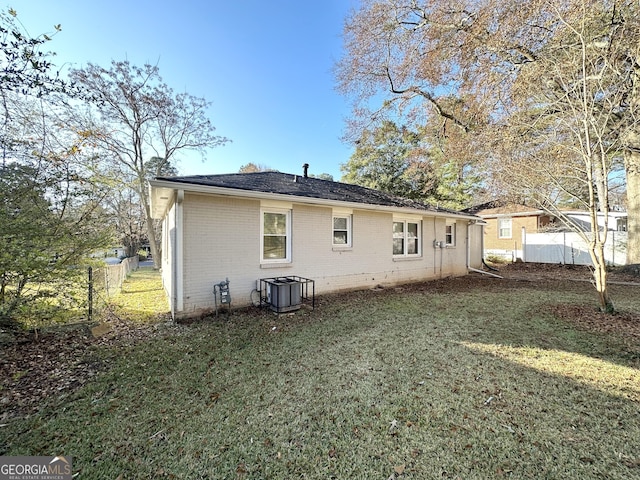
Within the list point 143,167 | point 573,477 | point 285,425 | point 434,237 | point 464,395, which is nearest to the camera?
point 573,477

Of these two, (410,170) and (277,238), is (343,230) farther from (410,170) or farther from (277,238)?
(410,170)

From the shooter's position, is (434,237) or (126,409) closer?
(126,409)

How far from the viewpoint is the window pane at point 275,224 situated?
6.93 meters

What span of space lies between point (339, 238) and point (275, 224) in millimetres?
2320

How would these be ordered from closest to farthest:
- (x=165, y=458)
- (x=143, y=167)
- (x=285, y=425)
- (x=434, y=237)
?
(x=165, y=458)
(x=285, y=425)
(x=434, y=237)
(x=143, y=167)

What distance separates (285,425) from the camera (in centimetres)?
258

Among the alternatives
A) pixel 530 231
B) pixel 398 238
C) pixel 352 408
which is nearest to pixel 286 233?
pixel 398 238

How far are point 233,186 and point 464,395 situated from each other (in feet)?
18.9

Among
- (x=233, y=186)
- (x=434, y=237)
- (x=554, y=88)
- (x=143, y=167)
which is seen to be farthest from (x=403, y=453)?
(x=143, y=167)

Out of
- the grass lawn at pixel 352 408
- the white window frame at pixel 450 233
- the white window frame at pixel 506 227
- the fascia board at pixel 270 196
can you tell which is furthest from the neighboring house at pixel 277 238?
the white window frame at pixel 506 227

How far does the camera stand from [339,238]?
8.45m

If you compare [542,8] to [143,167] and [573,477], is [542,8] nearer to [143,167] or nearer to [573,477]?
[573,477]

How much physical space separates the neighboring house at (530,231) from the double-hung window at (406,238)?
21.6ft

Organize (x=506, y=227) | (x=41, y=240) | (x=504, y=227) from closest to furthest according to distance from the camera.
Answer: (x=41, y=240), (x=506, y=227), (x=504, y=227)
